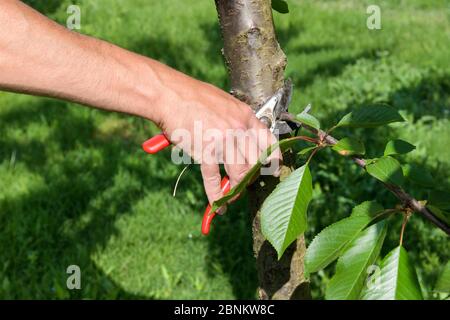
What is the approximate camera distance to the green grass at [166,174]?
3387mm

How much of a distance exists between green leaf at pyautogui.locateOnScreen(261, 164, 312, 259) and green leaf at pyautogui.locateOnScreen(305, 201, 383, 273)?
0.19ft

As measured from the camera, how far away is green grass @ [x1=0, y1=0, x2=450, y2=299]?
133 inches

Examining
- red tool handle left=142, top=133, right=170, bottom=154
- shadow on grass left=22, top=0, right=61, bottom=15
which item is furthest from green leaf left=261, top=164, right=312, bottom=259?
shadow on grass left=22, top=0, right=61, bottom=15

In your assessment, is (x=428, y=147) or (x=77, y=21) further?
(x=77, y=21)

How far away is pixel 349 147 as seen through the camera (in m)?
1.61

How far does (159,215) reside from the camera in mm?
3783

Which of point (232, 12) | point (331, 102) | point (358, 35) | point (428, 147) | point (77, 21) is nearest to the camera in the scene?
point (232, 12)

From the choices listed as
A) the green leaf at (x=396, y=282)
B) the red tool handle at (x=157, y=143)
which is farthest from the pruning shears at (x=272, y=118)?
the green leaf at (x=396, y=282)

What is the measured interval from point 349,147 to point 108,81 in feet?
2.09

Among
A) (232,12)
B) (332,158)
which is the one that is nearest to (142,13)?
(332,158)

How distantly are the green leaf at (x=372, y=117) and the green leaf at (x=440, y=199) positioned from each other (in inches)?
8.0
